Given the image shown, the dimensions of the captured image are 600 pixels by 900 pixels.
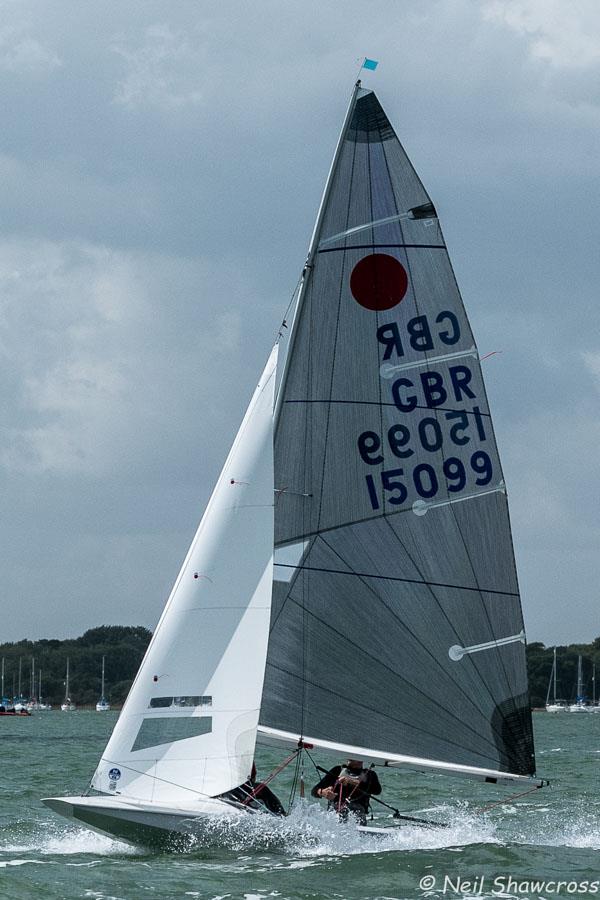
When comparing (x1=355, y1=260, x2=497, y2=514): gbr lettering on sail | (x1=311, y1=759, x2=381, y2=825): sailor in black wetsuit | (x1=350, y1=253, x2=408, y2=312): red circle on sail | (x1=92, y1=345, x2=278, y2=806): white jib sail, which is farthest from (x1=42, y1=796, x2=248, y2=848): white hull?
(x1=350, y1=253, x2=408, y2=312): red circle on sail

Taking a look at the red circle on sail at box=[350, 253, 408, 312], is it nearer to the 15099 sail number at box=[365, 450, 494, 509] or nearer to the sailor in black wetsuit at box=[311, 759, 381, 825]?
the 15099 sail number at box=[365, 450, 494, 509]

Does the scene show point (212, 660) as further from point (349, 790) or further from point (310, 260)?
point (310, 260)

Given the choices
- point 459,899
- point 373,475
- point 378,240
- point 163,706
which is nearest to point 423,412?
point 373,475

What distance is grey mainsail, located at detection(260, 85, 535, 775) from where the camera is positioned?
17.8 m

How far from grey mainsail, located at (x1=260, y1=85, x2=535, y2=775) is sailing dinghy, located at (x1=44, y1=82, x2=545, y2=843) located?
0.02 m

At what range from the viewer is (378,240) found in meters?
18.1

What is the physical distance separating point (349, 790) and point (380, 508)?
351 cm

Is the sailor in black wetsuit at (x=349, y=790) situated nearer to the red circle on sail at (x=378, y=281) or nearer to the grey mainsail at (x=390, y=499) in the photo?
the grey mainsail at (x=390, y=499)

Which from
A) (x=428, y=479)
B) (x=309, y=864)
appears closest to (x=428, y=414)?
(x=428, y=479)

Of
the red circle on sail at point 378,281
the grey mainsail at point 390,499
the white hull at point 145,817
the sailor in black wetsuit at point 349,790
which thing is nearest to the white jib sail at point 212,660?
the white hull at point 145,817

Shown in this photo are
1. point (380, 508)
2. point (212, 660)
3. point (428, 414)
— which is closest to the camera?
point (212, 660)

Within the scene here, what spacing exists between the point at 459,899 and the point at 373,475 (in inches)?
211

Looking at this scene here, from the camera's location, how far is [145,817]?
52.4 feet

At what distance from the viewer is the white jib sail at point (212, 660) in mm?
16531
